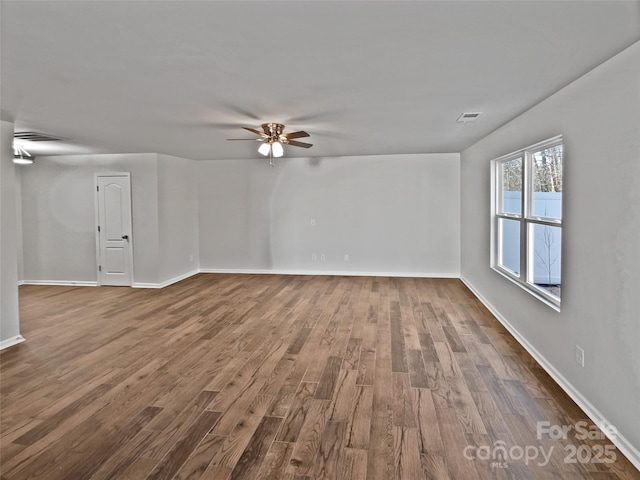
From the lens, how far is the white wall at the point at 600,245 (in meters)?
2.17

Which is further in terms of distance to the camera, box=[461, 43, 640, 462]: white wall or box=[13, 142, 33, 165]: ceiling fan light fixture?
box=[13, 142, 33, 165]: ceiling fan light fixture

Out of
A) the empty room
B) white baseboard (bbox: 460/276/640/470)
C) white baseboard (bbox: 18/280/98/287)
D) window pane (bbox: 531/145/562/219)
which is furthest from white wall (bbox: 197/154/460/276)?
window pane (bbox: 531/145/562/219)

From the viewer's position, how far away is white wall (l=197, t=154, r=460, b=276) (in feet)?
24.7

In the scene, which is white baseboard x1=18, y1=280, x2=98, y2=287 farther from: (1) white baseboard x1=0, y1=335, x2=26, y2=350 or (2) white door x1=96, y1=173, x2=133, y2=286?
(1) white baseboard x1=0, y1=335, x2=26, y2=350

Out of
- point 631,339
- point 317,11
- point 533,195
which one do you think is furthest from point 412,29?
point 533,195

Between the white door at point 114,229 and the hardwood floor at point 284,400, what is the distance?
191 cm

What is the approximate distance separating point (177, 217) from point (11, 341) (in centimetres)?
379

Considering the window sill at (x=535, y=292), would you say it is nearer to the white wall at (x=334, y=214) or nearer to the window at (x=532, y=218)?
the window at (x=532, y=218)

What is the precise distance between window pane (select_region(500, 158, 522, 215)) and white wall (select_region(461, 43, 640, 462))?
835 millimetres

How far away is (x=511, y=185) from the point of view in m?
4.62

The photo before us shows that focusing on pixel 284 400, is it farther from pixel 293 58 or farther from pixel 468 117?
pixel 468 117

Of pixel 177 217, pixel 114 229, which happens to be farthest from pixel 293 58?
pixel 114 229

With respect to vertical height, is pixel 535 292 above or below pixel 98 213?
below

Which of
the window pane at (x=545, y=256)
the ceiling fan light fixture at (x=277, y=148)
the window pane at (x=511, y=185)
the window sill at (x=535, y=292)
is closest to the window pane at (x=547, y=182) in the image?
the window pane at (x=545, y=256)
